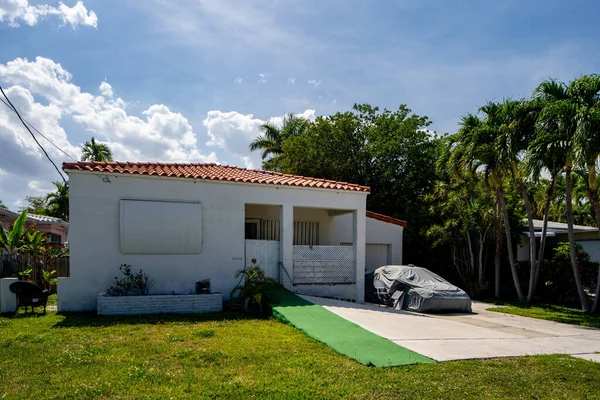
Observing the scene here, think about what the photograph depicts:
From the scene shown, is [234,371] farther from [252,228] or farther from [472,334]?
[252,228]

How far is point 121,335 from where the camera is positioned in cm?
861

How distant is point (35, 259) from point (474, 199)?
1708 centimetres

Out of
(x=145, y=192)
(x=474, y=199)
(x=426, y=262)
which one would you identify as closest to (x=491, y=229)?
(x=474, y=199)

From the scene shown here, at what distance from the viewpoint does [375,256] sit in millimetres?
18422

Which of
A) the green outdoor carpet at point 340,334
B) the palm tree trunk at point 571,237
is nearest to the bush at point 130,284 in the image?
the green outdoor carpet at point 340,334

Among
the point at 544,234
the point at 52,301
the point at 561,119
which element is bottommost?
the point at 52,301

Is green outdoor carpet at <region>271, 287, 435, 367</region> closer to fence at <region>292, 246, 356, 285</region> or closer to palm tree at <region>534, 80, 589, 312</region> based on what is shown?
fence at <region>292, 246, 356, 285</region>

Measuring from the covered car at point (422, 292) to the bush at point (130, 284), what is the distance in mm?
7435

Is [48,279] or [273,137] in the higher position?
[273,137]

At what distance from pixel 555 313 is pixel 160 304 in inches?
471

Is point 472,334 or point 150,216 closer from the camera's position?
point 472,334

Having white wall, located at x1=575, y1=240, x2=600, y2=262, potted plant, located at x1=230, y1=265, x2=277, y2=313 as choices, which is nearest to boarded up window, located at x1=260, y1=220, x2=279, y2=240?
potted plant, located at x1=230, y1=265, x2=277, y2=313

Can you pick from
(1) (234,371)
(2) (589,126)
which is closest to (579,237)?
(2) (589,126)

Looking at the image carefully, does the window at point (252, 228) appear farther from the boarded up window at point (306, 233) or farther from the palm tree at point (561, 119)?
the palm tree at point (561, 119)
